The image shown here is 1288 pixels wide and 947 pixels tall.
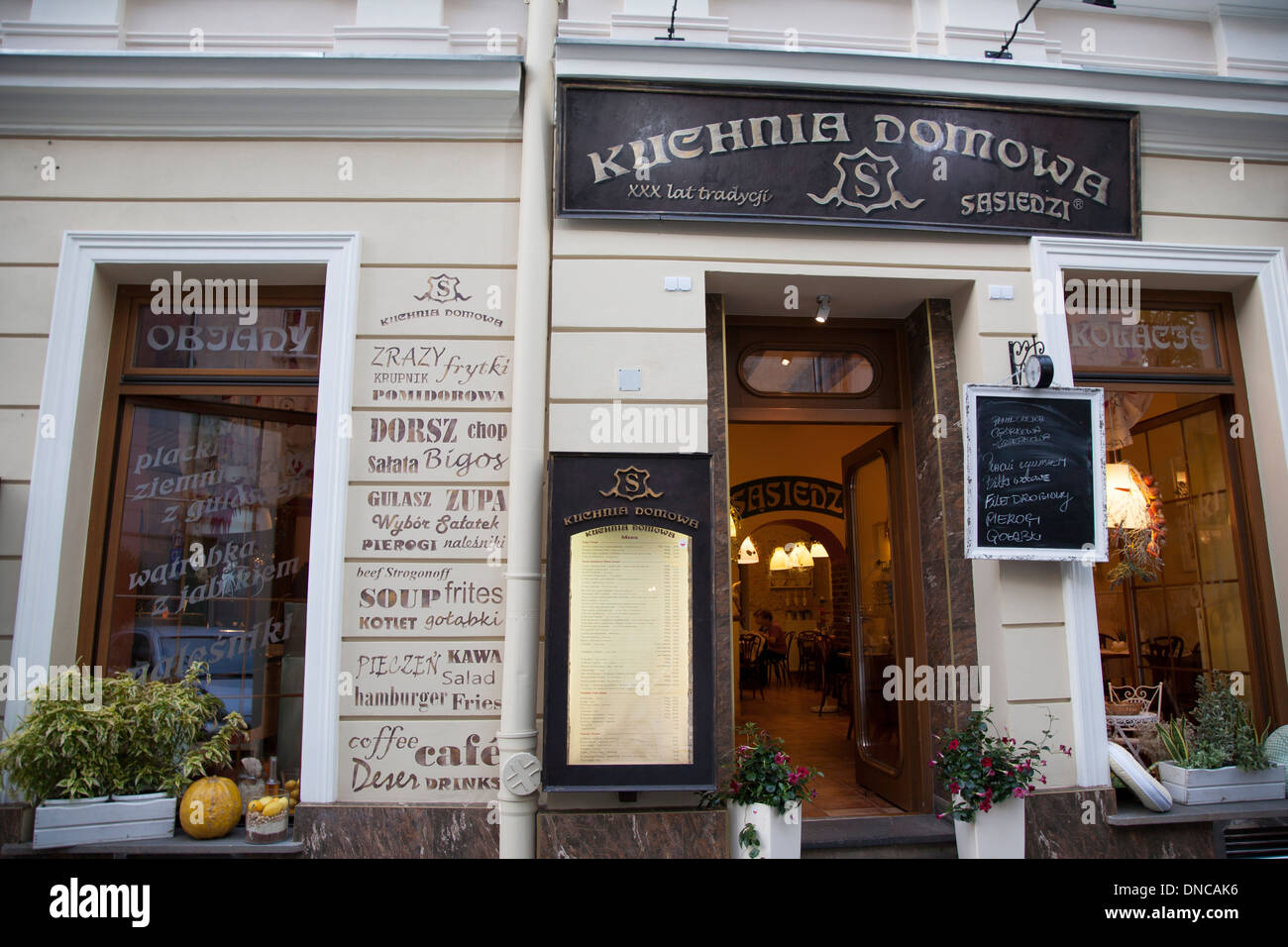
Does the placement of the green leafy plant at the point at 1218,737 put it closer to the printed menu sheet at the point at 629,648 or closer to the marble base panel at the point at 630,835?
the marble base panel at the point at 630,835

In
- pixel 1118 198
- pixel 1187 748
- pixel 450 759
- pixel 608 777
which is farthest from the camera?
pixel 1118 198

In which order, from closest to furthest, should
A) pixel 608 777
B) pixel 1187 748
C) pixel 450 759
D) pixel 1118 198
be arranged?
1. pixel 608 777
2. pixel 450 759
3. pixel 1187 748
4. pixel 1118 198

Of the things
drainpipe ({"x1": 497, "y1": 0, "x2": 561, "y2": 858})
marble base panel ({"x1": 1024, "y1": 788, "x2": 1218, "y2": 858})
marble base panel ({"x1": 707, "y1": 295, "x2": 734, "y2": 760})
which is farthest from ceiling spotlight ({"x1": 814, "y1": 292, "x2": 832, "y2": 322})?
marble base panel ({"x1": 1024, "y1": 788, "x2": 1218, "y2": 858})

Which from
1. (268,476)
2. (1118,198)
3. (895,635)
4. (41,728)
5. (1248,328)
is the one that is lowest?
(41,728)

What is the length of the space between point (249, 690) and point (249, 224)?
301 cm

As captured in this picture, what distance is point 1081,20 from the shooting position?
5664 mm

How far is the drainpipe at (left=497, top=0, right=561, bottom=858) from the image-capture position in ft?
13.6

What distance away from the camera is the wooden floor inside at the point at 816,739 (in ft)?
18.1

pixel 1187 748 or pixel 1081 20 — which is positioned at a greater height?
pixel 1081 20

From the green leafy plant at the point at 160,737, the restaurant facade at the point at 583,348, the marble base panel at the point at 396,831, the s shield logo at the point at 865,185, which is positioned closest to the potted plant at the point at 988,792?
the restaurant facade at the point at 583,348

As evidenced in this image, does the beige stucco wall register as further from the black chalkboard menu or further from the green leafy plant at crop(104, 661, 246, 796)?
the black chalkboard menu

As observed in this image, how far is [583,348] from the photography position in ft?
15.7

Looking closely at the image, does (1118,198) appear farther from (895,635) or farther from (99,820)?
(99,820)
